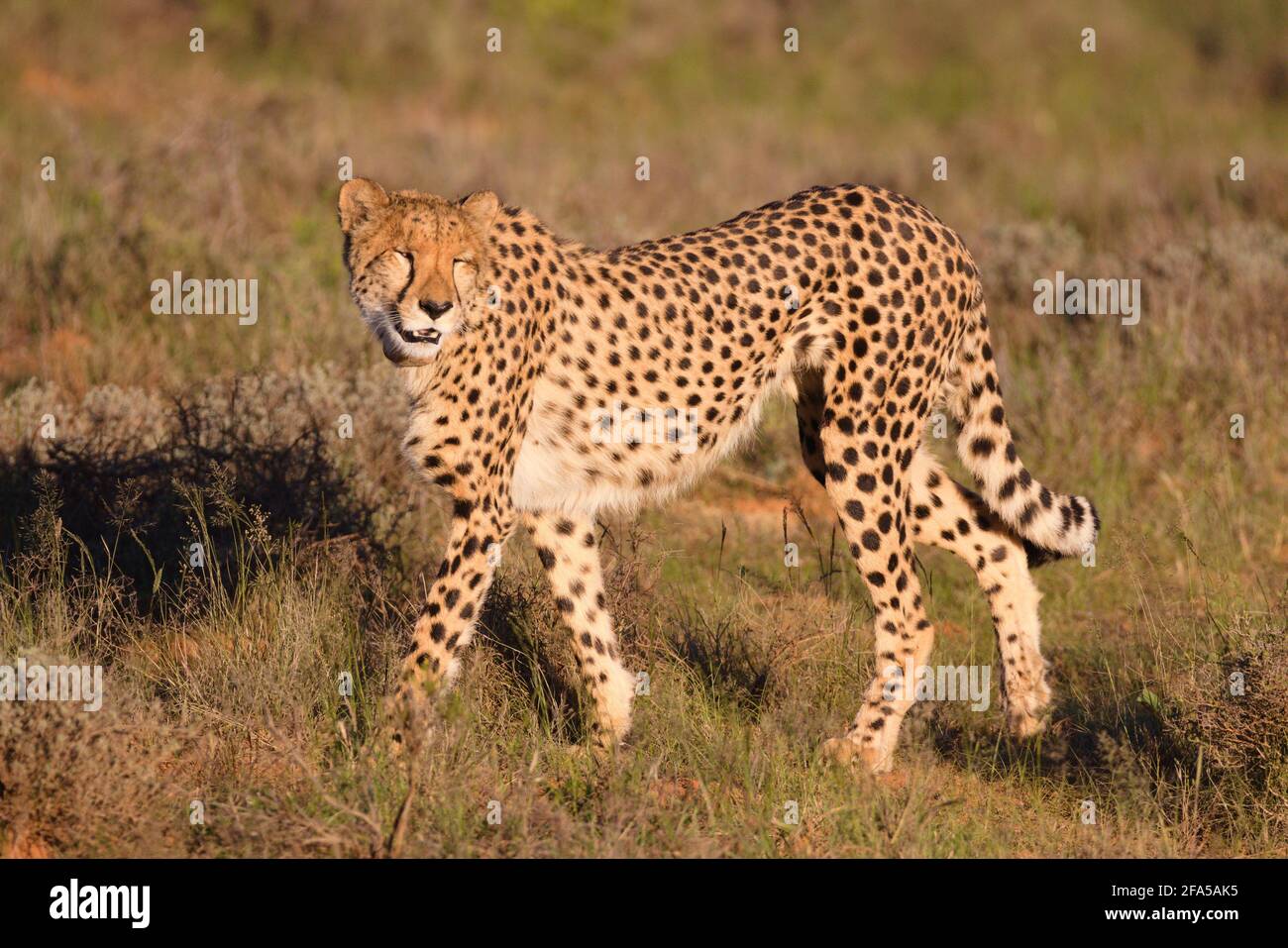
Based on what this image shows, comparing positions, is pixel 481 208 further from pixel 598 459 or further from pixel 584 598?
pixel 584 598

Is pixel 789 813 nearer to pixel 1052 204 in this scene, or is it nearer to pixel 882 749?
pixel 882 749

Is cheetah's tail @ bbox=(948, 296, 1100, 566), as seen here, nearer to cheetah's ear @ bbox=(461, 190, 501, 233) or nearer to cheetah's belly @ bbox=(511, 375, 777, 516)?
cheetah's belly @ bbox=(511, 375, 777, 516)

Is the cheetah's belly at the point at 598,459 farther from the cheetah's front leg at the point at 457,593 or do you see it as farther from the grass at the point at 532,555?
the grass at the point at 532,555

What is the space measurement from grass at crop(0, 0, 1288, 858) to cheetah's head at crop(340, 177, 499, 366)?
85cm

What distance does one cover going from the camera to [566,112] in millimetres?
12570

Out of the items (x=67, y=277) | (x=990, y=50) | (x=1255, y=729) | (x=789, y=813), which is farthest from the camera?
(x=990, y=50)

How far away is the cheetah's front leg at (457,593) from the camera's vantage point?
3.79 meters

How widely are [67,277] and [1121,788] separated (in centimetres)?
515

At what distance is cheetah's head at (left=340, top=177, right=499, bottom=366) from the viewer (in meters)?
3.69

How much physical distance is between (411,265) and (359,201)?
259mm

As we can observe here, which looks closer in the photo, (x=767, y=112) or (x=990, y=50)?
(x=767, y=112)

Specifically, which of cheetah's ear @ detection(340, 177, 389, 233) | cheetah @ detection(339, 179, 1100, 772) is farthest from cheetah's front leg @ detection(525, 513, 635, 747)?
cheetah's ear @ detection(340, 177, 389, 233)

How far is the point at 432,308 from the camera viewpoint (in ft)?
12.0
